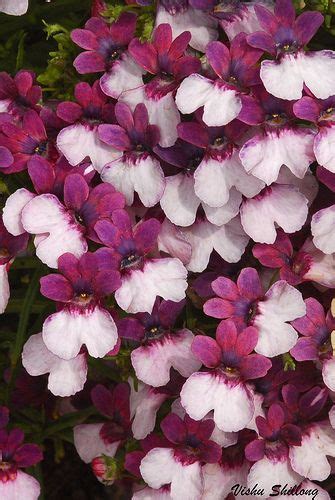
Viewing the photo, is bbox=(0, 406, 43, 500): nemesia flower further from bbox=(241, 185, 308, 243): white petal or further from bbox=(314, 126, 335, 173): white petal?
bbox=(314, 126, 335, 173): white petal

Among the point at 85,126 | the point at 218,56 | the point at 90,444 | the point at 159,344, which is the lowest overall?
the point at 90,444

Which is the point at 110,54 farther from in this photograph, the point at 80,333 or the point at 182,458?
the point at 182,458

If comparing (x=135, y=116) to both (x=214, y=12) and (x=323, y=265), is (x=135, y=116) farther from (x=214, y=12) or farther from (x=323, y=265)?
(x=323, y=265)

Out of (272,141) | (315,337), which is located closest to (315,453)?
(315,337)

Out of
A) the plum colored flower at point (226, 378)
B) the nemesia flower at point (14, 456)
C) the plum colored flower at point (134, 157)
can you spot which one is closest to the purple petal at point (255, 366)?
the plum colored flower at point (226, 378)

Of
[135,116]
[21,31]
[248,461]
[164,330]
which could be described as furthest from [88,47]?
[248,461]

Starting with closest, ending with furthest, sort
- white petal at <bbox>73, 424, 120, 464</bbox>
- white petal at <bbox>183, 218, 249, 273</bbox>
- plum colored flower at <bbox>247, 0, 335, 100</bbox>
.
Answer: plum colored flower at <bbox>247, 0, 335, 100</bbox> < white petal at <bbox>183, 218, 249, 273</bbox> < white petal at <bbox>73, 424, 120, 464</bbox>

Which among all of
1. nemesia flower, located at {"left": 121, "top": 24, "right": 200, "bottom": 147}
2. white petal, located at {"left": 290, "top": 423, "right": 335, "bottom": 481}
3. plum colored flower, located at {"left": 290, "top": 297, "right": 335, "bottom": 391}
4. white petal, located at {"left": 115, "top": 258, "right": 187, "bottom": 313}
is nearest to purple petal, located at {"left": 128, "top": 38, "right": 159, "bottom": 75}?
nemesia flower, located at {"left": 121, "top": 24, "right": 200, "bottom": 147}
